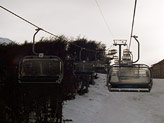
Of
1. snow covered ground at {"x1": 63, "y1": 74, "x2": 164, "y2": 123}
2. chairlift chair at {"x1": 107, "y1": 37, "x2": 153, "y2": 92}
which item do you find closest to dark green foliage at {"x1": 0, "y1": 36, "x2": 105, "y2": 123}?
snow covered ground at {"x1": 63, "y1": 74, "x2": 164, "y2": 123}

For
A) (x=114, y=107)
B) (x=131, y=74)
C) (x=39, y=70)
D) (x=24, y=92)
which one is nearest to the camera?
(x=39, y=70)

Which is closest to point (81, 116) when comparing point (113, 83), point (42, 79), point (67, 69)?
point (67, 69)

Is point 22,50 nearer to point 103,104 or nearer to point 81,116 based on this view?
point 81,116

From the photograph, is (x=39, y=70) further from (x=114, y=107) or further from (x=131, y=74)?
(x=114, y=107)

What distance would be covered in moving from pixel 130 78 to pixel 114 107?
11.4 meters

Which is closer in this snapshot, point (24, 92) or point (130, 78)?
point (130, 78)

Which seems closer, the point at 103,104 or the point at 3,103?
the point at 3,103

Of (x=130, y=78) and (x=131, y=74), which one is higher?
(x=131, y=74)

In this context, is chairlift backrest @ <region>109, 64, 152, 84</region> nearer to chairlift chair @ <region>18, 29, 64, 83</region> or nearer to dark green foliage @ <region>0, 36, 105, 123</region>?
chairlift chair @ <region>18, 29, 64, 83</region>

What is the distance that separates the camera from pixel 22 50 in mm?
11008

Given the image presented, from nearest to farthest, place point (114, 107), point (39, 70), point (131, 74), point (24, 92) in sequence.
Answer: point (39, 70)
point (131, 74)
point (24, 92)
point (114, 107)

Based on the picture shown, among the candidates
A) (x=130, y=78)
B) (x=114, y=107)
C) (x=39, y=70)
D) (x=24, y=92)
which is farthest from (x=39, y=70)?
(x=114, y=107)

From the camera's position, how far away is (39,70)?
21.2ft

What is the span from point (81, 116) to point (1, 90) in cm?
747
